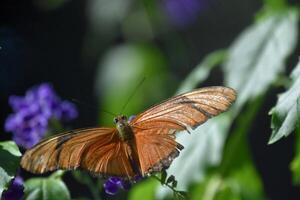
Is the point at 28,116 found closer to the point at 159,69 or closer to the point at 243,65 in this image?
the point at 243,65

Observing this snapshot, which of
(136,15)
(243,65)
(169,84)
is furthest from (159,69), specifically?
(243,65)

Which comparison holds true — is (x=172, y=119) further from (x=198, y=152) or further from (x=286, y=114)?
(x=198, y=152)

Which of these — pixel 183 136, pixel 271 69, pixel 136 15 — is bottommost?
pixel 183 136

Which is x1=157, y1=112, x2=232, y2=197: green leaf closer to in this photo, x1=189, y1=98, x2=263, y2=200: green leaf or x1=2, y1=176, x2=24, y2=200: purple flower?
x1=189, y1=98, x2=263, y2=200: green leaf

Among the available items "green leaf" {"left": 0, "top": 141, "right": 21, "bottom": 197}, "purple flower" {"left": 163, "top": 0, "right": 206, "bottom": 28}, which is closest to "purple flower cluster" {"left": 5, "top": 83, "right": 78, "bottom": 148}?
"green leaf" {"left": 0, "top": 141, "right": 21, "bottom": 197}

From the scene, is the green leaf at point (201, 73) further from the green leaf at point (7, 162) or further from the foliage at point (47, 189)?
the green leaf at point (7, 162)

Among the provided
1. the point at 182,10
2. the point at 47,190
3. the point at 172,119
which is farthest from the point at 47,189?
the point at 182,10

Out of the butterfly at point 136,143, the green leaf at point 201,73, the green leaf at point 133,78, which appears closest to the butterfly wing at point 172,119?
the butterfly at point 136,143
